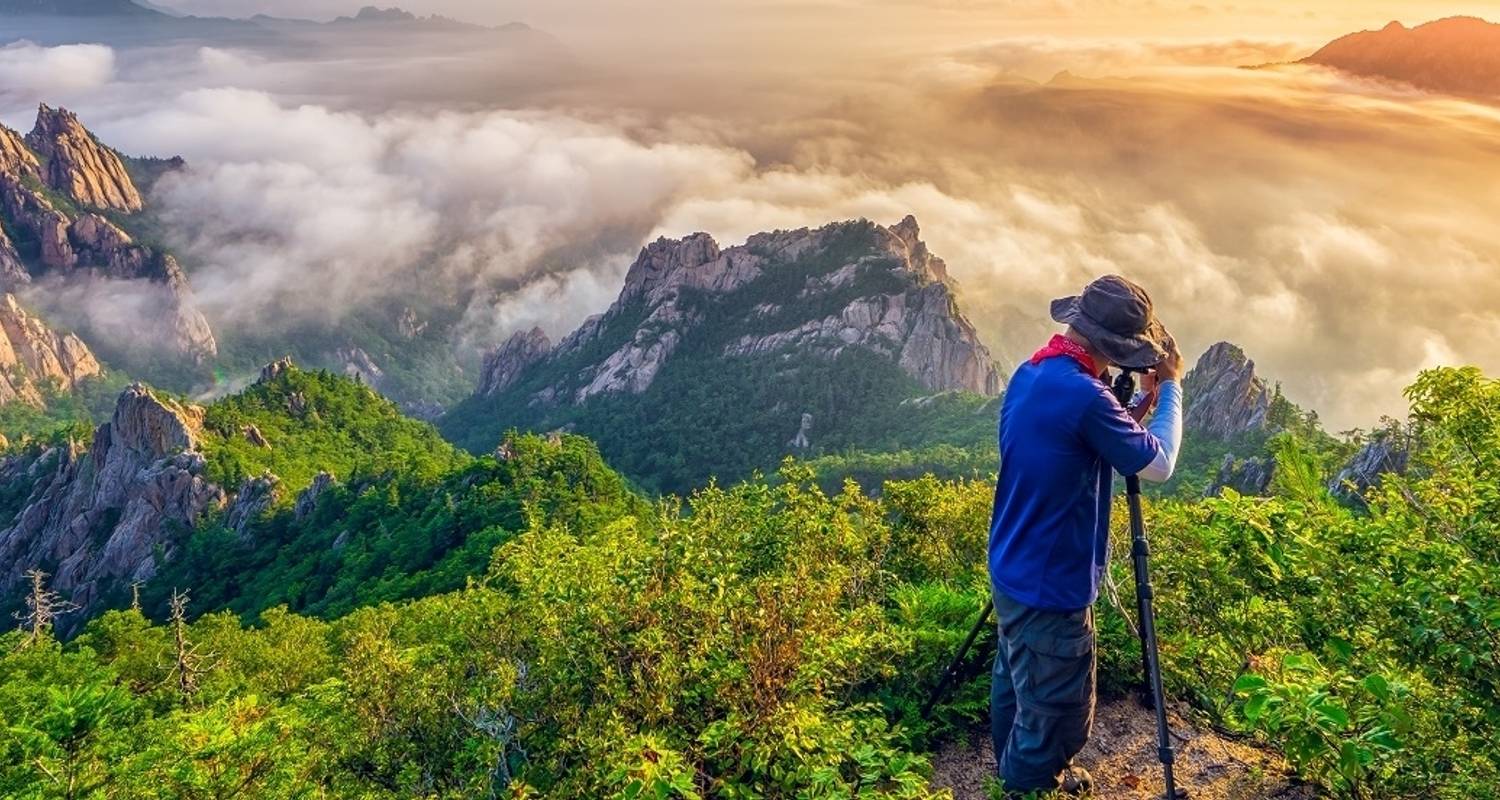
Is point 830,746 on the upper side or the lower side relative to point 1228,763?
upper

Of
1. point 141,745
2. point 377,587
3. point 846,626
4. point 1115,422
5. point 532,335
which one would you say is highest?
point 1115,422

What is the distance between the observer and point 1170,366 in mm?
4199

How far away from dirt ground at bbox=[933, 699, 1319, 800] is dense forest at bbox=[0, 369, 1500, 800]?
176mm

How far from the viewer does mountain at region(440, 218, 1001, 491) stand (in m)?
99.1

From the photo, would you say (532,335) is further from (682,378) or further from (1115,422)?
(1115,422)

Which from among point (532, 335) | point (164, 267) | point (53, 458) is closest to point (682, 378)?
point (532, 335)

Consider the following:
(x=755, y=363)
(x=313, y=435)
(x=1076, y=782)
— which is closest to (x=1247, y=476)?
(x=1076, y=782)

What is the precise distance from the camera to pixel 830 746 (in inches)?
145

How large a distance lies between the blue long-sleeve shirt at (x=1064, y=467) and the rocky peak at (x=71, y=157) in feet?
739

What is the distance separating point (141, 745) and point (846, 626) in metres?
9.00

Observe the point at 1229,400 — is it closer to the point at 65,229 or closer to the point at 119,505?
the point at 119,505

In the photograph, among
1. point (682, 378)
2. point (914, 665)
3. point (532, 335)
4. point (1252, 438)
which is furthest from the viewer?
point (532, 335)

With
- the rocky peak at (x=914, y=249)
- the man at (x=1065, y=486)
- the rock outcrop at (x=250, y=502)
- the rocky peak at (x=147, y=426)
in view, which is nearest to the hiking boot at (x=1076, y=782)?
the man at (x=1065, y=486)

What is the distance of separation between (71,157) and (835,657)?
229 meters
